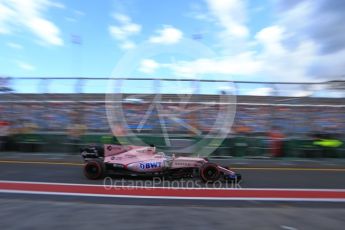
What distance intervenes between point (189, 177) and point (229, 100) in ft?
25.3

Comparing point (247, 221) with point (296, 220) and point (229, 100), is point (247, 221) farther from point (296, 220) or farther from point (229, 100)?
point (229, 100)

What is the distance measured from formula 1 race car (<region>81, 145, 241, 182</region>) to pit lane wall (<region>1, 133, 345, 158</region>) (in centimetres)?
631

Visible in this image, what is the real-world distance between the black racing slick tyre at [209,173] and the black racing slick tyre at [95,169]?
2.49m

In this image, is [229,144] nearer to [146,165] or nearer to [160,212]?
[146,165]

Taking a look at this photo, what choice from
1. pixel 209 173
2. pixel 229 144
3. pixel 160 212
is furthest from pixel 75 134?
pixel 160 212

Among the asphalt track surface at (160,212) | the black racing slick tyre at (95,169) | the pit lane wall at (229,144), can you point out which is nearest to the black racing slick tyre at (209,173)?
the asphalt track surface at (160,212)

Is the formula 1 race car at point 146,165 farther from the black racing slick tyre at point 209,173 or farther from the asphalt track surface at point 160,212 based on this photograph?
the asphalt track surface at point 160,212

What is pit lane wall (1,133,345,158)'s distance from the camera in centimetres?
1808

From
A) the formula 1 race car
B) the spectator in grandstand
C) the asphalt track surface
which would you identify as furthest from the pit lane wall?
the asphalt track surface

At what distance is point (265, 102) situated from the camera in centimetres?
1983

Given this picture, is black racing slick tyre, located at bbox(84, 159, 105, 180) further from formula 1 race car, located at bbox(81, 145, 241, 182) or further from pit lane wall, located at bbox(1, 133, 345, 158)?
pit lane wall, located at bbox(1, 133, 345, 158)

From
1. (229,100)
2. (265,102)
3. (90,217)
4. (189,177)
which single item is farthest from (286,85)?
(90,217)

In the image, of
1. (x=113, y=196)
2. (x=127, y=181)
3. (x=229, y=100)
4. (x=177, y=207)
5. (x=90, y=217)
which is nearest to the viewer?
(x=90, y=217)

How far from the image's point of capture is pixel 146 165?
1112 cm
